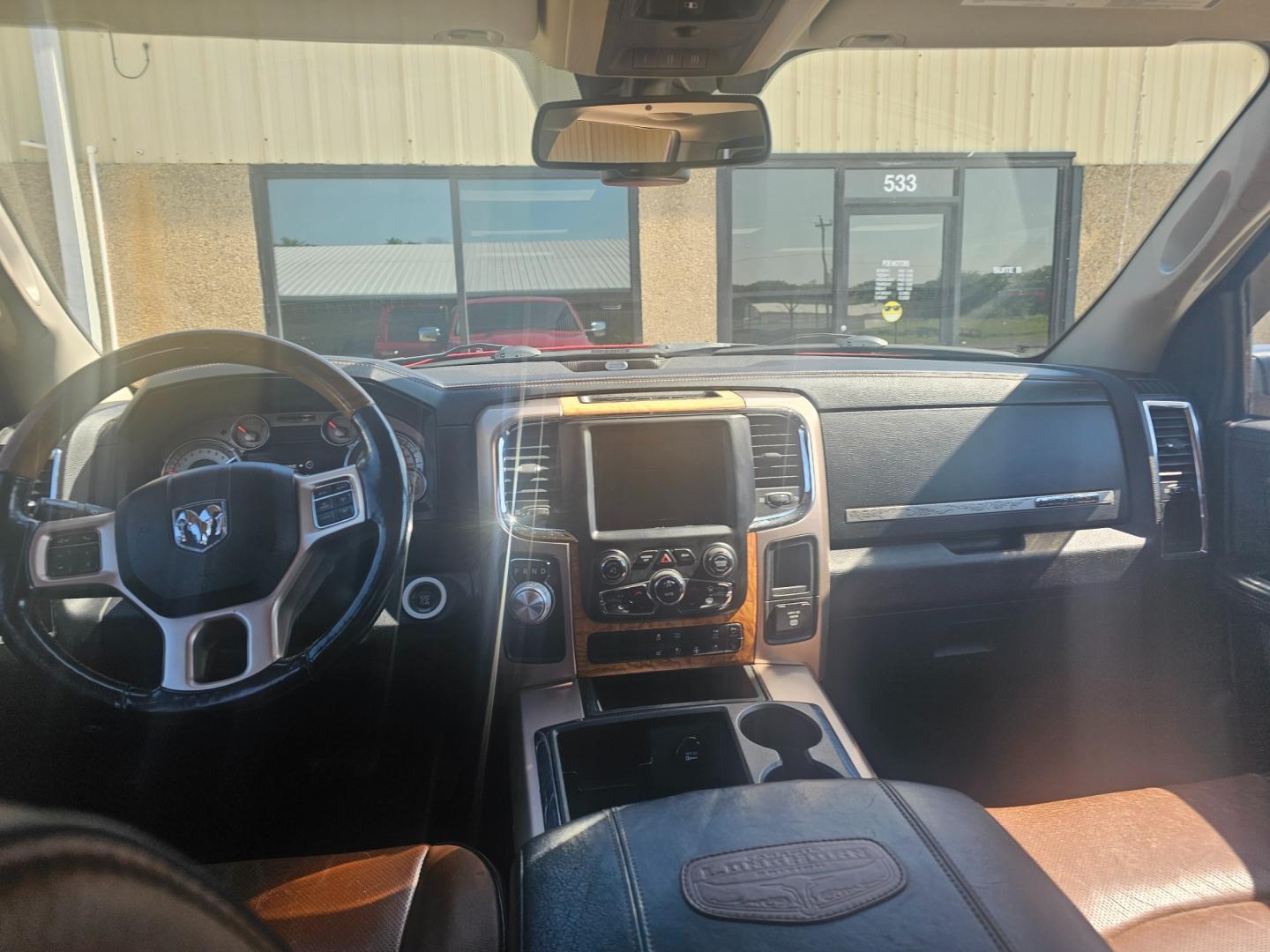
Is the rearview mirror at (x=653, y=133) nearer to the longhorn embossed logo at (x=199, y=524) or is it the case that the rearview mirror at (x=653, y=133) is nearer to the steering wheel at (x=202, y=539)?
the steering wheel at (x=202, y=539)

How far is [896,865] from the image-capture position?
1357 millimetres

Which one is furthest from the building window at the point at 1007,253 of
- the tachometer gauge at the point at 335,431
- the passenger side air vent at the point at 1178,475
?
the tachometer gauge at the point at 335,431

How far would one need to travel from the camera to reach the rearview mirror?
A: 242cm

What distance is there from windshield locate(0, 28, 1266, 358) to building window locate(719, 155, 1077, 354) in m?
0.02

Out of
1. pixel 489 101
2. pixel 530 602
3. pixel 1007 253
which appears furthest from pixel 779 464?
pixel 1007 253

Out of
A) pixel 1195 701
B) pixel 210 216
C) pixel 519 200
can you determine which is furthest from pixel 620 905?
pixel 210 216

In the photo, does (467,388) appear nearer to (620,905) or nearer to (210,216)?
(620,905)

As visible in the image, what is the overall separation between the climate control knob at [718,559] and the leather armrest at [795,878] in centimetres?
103

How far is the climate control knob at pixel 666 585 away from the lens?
8.54 ft

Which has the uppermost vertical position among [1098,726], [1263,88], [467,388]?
[1263,88]

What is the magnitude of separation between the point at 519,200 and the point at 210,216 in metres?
2.05

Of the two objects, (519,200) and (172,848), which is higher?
(519,200)

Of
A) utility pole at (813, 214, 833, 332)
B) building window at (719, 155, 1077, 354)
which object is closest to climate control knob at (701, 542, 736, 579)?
building window at (719, 155, 1077, 354)

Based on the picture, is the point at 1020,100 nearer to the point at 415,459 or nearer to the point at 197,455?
the point at 415,459
